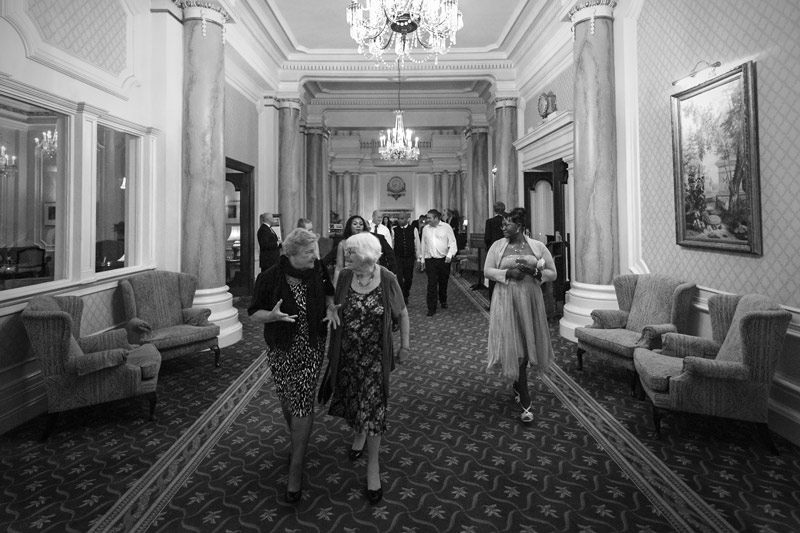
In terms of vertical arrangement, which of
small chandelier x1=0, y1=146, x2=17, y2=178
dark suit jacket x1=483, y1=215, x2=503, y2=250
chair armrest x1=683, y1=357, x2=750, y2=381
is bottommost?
chair armrest x1=683, y1=357, x2=750, y2=381

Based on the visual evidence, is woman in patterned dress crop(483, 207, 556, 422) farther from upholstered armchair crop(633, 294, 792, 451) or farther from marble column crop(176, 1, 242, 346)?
marble column crop(176, 1, 242, 346)

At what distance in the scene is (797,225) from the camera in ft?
11.0

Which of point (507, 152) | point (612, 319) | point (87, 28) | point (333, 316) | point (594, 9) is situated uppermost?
point (594, 9)

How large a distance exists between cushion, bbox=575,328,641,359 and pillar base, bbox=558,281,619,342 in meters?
1.08

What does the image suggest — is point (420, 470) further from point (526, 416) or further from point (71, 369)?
point (71, 369)

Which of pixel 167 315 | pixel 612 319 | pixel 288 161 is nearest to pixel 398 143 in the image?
pixel 288 161

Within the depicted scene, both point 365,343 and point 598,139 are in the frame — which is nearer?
point 365,343

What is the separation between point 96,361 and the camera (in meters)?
3.47

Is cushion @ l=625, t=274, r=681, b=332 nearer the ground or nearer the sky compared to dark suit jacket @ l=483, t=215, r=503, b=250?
nearer the ground

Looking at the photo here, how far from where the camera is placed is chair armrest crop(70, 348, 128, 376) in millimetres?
3439

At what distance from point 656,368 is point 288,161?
873cm

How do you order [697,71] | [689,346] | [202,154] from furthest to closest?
[202,154]
[697,71]
[689,346]

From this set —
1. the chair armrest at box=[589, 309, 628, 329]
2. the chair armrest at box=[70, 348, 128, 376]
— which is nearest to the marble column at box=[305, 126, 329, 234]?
the chair armrest at box=[589, 309, 628, 329]

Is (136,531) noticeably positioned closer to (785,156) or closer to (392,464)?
(392,464)
